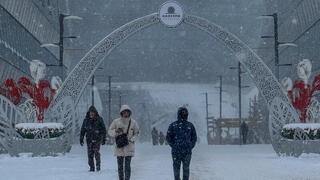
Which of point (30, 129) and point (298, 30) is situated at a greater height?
point (298, 30)

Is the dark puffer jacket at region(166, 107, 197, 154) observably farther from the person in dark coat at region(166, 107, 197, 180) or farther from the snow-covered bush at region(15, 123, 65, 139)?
the snow-covered bush at region(15, 123, 65, 139)

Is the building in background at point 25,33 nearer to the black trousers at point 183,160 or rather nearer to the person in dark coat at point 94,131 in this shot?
the person in dark coat at point 94,131

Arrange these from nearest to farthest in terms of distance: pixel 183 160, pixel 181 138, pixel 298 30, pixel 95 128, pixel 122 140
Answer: pixel 181 138, pixel 183 160, pixel 122 140, pixel 95 128, pixel 298 30

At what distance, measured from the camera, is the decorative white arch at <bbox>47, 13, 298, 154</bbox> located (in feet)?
95.7

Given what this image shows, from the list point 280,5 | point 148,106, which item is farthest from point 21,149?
point 148,106

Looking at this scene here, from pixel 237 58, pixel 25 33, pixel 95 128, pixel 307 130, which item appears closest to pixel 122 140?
pixel 95 128

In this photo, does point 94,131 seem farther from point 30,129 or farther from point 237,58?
point 237,58

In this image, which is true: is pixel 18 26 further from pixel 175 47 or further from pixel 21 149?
pixel 175 47

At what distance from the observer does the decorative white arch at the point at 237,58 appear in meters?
29.2

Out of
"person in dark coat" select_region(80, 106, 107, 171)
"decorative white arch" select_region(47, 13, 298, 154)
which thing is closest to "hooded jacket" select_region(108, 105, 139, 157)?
"person in dark coat" select_region(80, 106, 107, 171)

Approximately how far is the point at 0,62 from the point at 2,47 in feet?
3.58

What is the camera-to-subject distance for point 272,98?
2972cm

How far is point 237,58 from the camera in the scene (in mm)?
30734

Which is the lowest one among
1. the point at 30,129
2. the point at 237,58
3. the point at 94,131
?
the point at 30,129
